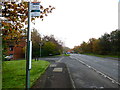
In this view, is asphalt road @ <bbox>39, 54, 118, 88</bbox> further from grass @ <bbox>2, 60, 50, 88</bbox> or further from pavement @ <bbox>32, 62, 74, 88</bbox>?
grass @ <bbox>2, 60, 50, 88</bbox>

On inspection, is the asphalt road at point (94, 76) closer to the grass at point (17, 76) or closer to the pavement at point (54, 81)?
the pavement at point (54, 81)

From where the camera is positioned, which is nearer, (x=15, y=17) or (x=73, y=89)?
(x=73, y=89)

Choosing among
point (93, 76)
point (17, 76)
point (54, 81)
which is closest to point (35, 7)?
point (54, 81)

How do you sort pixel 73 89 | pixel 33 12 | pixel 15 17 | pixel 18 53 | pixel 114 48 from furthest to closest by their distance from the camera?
pixel 18 53, pixel 114 48, pixel 15 17, pixel 73 89, pixel 33 12

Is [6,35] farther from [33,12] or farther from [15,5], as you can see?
[33,12]

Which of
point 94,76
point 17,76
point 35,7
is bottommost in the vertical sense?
point 94,76

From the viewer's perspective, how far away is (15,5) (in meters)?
4.70

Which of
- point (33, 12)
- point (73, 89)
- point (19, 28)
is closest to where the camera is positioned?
point (33, 12)

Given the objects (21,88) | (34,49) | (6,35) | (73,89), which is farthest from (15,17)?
(34,49)

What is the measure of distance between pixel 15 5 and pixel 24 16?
0.63 metres

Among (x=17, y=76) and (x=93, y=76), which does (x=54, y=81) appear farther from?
(x=93, y=76)

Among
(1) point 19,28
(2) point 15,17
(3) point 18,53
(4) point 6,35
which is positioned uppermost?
(2) point 15,17

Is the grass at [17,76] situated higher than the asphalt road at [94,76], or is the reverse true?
the grass at [17,76]

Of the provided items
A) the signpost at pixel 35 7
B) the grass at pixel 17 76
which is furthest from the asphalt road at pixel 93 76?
the signpost at pixel 35 7
